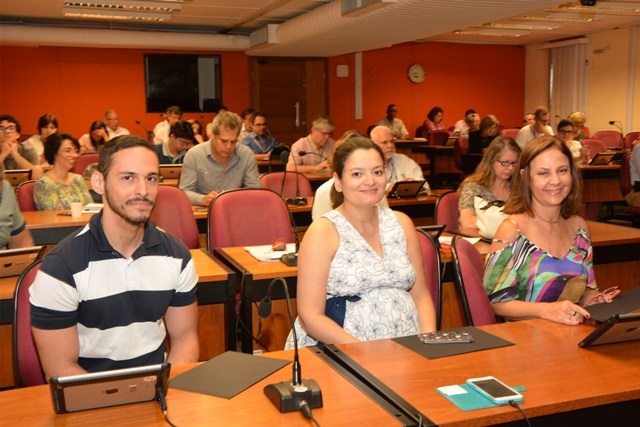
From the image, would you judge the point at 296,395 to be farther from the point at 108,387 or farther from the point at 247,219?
the point at 247,219

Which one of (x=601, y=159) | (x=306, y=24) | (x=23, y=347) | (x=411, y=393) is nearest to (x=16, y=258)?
(x=23, y=347)

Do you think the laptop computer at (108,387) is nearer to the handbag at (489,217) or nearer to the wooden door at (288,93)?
the handbag at (489,217)

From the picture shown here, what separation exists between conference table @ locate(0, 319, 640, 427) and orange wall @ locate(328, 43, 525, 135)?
43.6ft

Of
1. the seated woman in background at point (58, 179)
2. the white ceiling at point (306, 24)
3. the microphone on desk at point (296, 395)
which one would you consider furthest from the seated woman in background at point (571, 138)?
the microphone on desk at point (296, 395)

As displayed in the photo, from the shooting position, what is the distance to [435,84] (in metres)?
16.1

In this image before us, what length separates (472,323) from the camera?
104 inches

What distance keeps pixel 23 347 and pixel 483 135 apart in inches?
381

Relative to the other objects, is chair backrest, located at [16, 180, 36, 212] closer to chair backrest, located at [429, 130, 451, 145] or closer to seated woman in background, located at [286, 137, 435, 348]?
seated woman in background, located at [286, 137, 435, 348]

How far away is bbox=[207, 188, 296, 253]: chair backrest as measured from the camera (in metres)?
4.16

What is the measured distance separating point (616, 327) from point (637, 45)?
13423 mm

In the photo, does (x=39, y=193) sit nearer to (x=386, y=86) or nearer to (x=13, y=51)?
(x=13, y=51)

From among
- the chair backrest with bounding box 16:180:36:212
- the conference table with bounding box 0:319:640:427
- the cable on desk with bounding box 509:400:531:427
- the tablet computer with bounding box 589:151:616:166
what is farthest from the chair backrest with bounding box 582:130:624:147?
the cable on desk with bounding box 509:400:531:427

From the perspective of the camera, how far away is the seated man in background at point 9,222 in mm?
3557

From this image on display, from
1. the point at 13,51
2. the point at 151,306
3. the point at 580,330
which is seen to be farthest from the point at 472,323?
the point at 13,51
